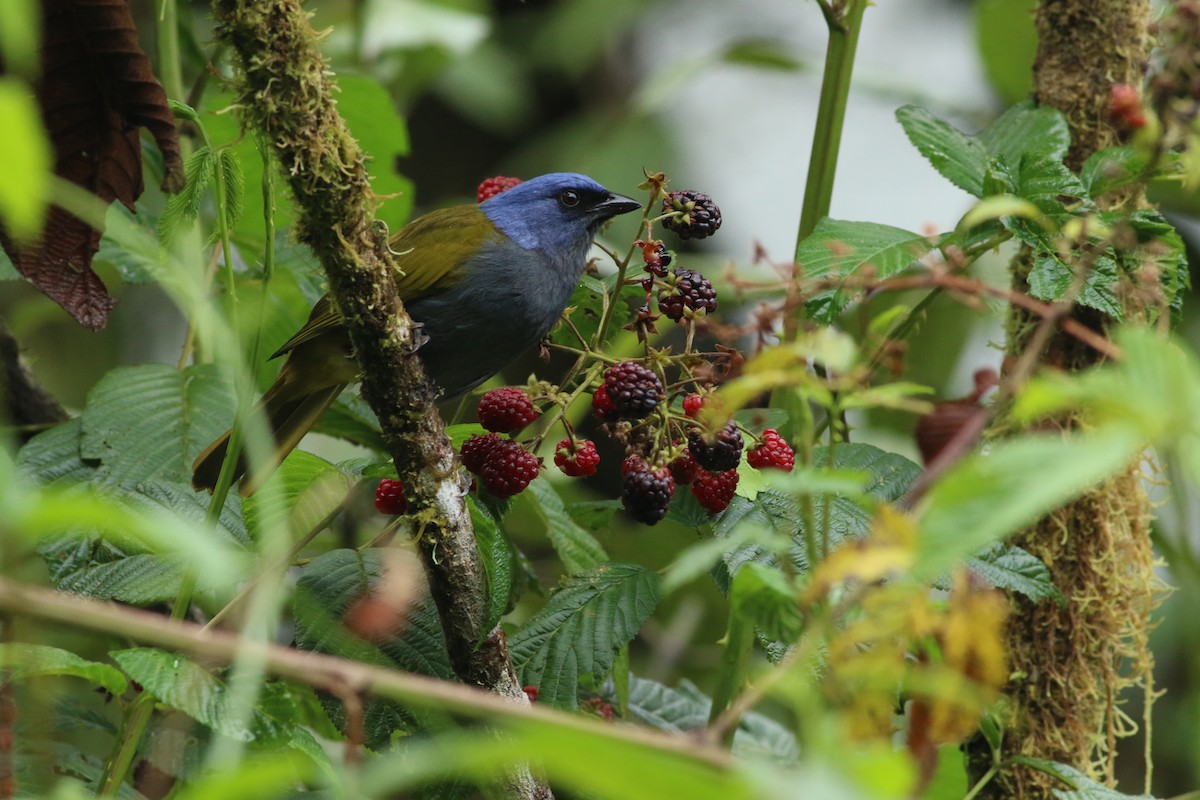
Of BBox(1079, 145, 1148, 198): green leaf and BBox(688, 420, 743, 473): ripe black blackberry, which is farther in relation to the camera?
BBox(1079, 145, 1148, 198): green leaf

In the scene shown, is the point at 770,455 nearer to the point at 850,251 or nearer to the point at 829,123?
the point at 850,251

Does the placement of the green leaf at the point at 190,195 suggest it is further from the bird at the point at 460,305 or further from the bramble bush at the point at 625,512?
the bird at the point at 460,305

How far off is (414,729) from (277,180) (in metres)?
1.01

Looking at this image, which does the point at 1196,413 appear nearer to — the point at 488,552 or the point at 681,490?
Result: the point at 488,552

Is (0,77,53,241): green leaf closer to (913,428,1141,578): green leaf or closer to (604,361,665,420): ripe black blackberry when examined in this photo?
(913,428,1141,578): green leaf

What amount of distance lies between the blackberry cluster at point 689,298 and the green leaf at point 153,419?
3.58 feet

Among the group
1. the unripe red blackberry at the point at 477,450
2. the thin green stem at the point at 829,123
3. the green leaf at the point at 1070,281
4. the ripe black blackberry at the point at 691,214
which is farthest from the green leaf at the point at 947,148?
the unripe red blackberry at the point at 477,450

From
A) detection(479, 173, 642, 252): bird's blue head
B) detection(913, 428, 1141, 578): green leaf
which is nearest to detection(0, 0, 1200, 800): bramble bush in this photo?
detection(913, 428, 1141, 578): green leaf

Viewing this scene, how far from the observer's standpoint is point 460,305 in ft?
10.3

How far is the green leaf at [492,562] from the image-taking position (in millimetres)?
2027

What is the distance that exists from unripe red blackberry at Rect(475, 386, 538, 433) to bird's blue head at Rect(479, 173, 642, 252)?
3.97 feet

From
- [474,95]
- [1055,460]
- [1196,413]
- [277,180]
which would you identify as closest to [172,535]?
[1055,460]

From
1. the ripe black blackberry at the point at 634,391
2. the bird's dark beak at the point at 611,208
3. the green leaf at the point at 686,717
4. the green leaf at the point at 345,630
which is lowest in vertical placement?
the green leaf at the point at 686,717

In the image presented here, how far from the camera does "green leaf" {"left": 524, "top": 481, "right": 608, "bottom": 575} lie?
8.23ft
